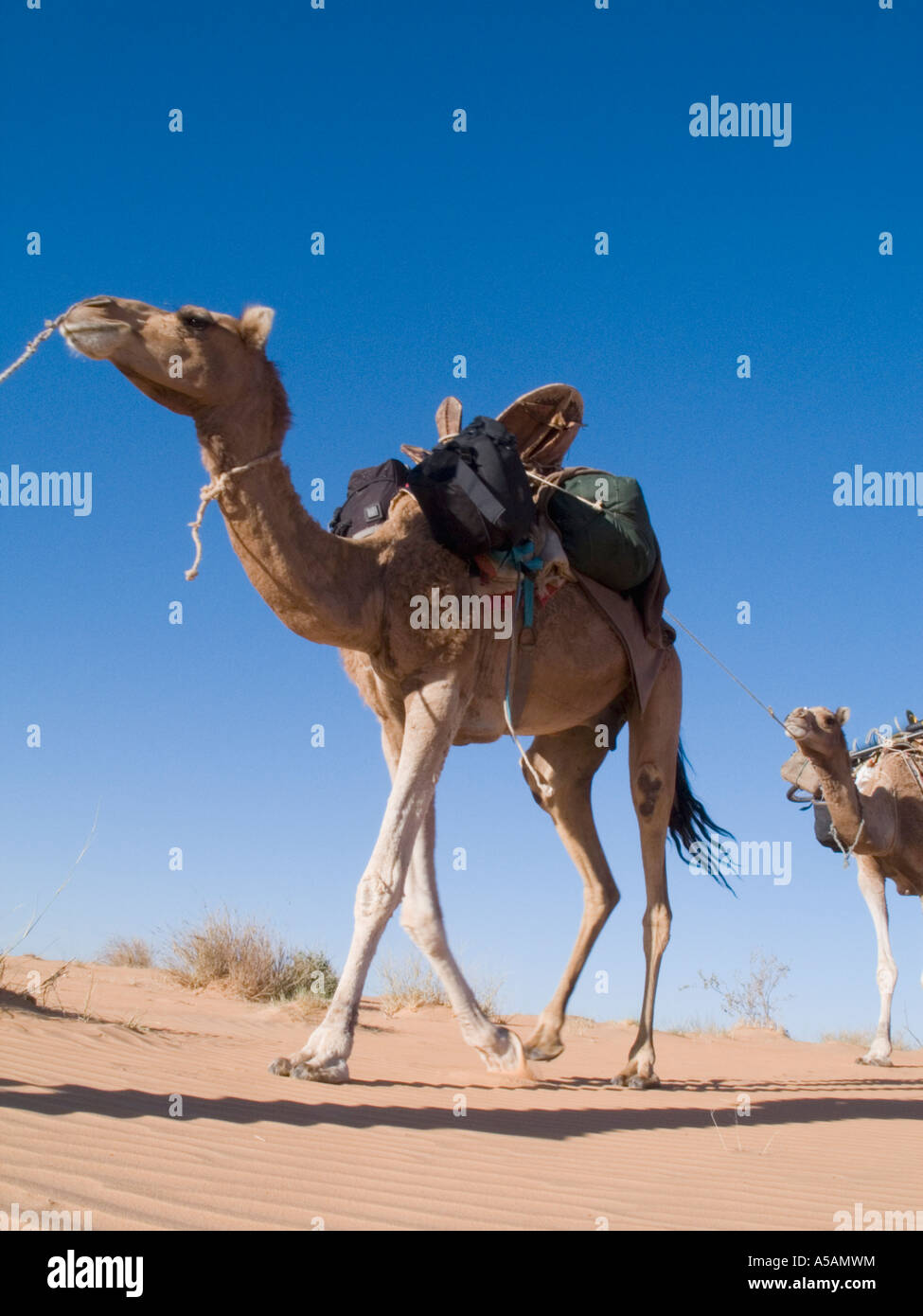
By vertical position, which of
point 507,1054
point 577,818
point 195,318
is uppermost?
point 195,318

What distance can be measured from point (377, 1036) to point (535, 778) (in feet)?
11.2

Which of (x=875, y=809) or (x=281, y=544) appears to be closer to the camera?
(x=281, y=544)

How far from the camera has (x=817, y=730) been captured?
9789mm

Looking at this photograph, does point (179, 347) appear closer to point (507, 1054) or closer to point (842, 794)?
point (507, 1054)

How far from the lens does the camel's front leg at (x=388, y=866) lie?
5793 mm

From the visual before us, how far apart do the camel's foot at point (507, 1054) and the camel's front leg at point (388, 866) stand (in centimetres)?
122

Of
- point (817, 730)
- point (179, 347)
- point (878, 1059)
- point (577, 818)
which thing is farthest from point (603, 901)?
point (878, 1059)

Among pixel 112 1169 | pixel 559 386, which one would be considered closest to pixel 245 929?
pixel 559 386

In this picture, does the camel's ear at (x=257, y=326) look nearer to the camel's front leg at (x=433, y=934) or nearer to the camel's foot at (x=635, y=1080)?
the camel's front leg at (x=433, y=934)

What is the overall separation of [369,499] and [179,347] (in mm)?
1938

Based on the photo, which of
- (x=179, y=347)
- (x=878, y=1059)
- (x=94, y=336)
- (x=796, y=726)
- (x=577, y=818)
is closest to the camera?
(x=94, y=336)

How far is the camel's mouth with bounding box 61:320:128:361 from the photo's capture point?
208 inches

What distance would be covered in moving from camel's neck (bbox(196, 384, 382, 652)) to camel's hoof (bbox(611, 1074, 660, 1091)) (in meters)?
3.44

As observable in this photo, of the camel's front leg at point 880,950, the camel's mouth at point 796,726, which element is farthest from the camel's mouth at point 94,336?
the camel's front leg at point 880,950
